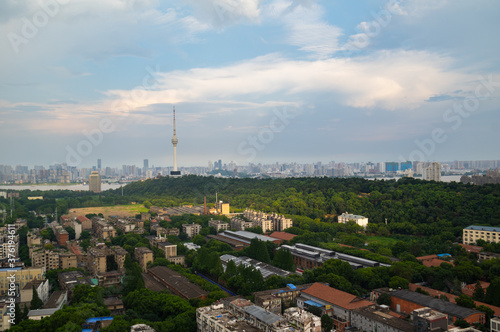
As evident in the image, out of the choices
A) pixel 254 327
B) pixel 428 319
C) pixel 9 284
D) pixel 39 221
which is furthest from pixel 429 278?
pixel 39 221

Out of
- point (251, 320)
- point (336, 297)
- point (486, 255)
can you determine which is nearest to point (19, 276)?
point (251, 320)

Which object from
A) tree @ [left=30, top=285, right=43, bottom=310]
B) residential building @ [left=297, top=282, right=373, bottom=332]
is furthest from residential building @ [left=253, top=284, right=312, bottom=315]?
tree @ [left=30, top=285, right=43, bottom=310]

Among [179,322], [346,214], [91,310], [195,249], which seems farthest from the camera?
[346,214]

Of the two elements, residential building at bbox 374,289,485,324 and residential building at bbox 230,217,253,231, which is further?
residential building at bbox 230,217,253,231

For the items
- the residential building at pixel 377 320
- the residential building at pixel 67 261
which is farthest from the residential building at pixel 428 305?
the residential building at pixel 67 261

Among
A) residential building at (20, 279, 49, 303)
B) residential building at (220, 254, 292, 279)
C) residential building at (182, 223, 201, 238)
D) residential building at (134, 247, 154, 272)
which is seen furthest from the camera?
residential building at (182, 223, 201, 238)

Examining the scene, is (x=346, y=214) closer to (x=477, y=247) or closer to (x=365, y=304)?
(x=477, y=247)

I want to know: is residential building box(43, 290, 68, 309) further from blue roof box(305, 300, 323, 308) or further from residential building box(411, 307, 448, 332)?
residential building box(411, 307, 448, 332)
